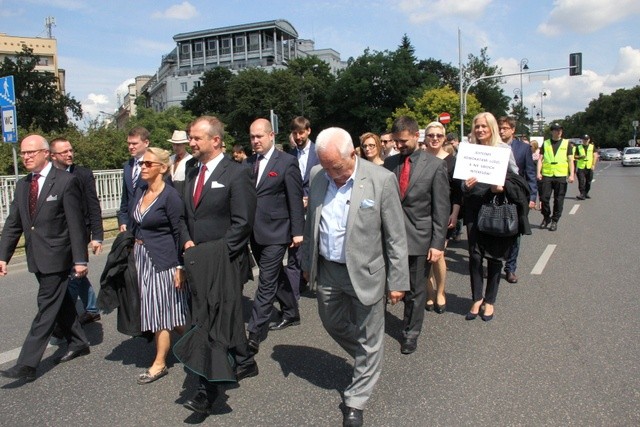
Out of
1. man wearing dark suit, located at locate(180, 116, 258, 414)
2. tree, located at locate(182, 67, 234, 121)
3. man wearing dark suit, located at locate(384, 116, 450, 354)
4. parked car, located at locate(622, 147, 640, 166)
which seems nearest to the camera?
man wearing dark suit, located at locate(180, 116, 258, 414)

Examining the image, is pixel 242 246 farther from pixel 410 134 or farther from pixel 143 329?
pixel 410 134

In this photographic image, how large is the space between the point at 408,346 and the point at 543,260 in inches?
173

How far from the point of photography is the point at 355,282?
11.6ft

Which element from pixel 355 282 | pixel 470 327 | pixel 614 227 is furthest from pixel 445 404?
pixel 614 227

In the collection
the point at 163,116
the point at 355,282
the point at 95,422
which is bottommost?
the point at 95,422

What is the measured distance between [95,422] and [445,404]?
2276 mm

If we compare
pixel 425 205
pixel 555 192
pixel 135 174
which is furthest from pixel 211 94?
pixel 425 205

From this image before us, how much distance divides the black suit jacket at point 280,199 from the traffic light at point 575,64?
26.4 meters

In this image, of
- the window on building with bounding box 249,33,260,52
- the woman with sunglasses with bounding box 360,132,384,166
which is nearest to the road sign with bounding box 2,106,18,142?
the woman with sunglasses with bounding box 360,132,384,166

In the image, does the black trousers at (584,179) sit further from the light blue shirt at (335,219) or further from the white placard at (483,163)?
the light blue shirt at (335,219)

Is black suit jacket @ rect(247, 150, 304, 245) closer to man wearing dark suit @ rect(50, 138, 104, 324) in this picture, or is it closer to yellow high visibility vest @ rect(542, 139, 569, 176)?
man wearing dark suit @ rect(50, 138, 104, 324)

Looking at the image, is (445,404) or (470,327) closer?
(445,404)

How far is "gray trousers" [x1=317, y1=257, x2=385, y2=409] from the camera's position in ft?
11.6

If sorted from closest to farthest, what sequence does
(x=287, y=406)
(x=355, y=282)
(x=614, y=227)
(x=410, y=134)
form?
(x=355, y=282)
(x=287, y=406)
(x=410, y=134)
(x=614, y=227)
